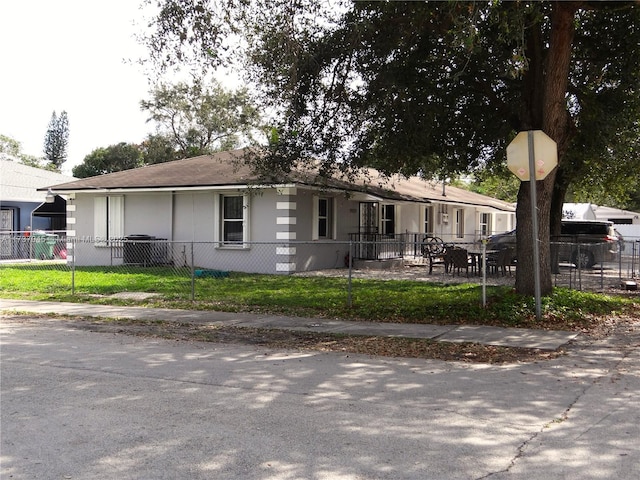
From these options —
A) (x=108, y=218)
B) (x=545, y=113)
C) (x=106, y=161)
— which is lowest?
(x=108, y=218)

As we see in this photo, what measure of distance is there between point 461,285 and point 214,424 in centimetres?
1170

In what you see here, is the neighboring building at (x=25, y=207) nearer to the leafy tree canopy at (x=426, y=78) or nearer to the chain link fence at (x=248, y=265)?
the chain link fence at (x=248, y=265)

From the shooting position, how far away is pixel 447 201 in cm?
2870

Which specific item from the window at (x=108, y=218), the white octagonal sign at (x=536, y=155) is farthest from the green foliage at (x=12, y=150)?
the white octagonal sign at (x=536, y=155)

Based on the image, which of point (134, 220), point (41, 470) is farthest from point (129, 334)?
point (134, 220)

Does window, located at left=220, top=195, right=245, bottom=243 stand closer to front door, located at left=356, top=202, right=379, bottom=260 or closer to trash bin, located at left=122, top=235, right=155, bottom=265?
trash bin, located at left=122, top=235, right=155, bottom=265

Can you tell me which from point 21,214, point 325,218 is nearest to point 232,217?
point 325,218

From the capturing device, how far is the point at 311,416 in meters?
5.30

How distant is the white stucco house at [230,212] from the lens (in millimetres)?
18844

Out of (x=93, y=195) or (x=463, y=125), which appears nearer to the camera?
(x=463, y=125)

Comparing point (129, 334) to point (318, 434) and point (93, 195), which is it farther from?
point (93, 195)

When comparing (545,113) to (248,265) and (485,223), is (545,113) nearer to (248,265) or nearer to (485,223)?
(248,265)

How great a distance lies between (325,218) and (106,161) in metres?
31.8

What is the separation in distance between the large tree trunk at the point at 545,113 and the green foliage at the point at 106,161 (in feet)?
134
